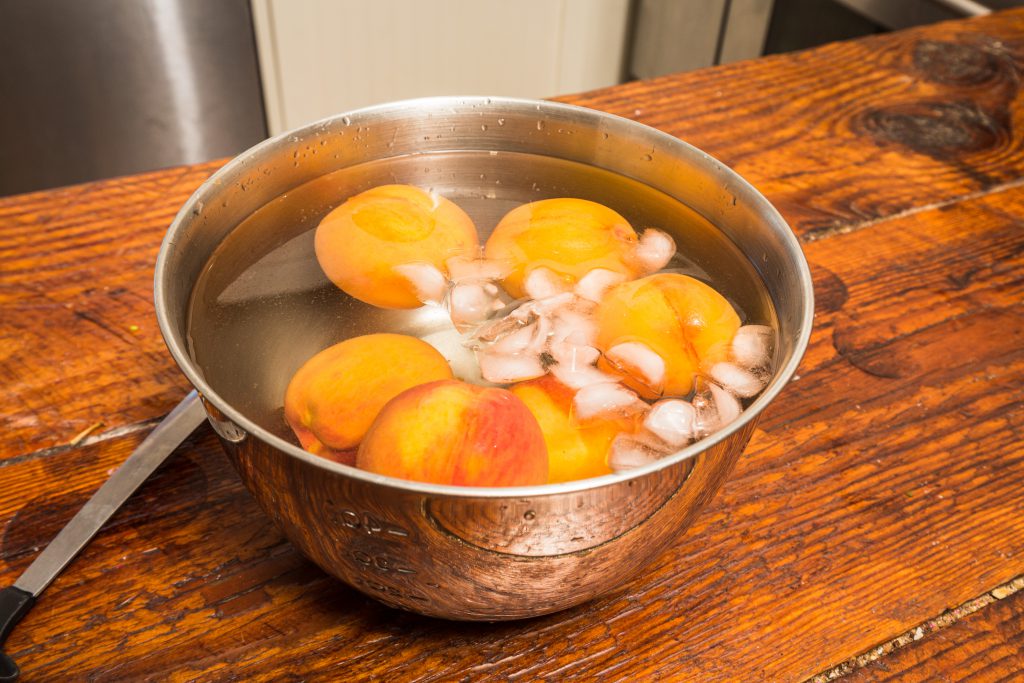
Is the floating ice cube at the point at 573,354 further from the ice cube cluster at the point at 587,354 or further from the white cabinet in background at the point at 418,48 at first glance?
the white cabinet in background at the point at 418,48

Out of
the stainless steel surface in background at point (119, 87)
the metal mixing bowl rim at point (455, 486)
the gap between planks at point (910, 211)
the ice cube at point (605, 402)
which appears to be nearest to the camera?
the metal mixing bowl rim at point (455, 486)

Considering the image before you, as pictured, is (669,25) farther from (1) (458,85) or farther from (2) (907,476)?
(2) (907,476)

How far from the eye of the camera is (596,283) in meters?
0.52

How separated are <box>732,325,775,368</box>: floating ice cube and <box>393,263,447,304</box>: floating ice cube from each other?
6.6 inches

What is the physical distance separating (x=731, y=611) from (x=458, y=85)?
1.64 m

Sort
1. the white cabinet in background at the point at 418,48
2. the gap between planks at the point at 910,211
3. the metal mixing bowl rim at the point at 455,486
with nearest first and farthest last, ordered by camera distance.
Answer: the metal mixing bowl rim at the point at 455,486 < the gap between planks at the point at 910,211 < the white cabinet in background at the point at 418,48

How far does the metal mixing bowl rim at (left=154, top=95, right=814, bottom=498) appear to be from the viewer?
0.35 meters

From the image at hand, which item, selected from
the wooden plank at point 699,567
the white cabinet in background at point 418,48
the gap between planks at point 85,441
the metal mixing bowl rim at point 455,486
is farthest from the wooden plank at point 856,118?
the white cabinet in background at point 418,48

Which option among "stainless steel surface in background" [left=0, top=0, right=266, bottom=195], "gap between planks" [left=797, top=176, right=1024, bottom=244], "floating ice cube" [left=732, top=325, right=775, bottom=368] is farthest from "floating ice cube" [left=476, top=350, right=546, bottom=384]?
"stainless steel surface in background" [left=0, top=0, right=266, bottom=195]

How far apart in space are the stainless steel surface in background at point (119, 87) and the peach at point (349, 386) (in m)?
1.37

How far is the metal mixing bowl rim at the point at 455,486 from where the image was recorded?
0.35 metres

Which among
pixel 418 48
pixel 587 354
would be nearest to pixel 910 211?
pixel 587 354

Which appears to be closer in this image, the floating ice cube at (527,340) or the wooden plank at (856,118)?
the floating ice cube at (527,340)

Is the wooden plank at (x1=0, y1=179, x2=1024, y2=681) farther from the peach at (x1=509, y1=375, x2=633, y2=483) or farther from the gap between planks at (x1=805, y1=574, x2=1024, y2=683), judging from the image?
the peach at (x1=509, y1=375, x2=633, y2=483)
